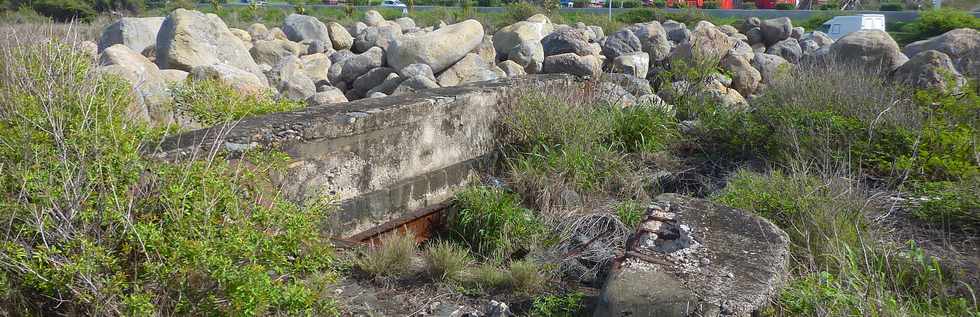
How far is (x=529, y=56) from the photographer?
39.7ft

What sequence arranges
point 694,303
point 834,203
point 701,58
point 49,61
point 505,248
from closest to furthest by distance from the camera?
point 694,303
point 49,61
point 834,203
point 505,248
point 701,58

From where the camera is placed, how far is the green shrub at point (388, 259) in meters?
4.42

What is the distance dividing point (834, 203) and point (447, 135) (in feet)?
8.28

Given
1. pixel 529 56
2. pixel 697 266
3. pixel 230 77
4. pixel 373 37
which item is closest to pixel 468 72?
pixel 529 56

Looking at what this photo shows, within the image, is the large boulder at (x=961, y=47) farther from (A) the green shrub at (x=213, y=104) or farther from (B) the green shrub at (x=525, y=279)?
(A) the green shrub at (x=213, y=104)

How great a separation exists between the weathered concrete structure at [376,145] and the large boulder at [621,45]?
22.6ft

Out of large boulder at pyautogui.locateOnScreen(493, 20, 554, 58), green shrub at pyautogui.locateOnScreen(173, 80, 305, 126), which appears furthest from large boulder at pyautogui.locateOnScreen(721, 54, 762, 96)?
green shrub at pyautogui.locateOnScreen(173, 80, 305, 126)

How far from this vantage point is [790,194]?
4.81 meters

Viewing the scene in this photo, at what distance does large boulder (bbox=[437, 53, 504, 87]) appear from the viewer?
1064cm

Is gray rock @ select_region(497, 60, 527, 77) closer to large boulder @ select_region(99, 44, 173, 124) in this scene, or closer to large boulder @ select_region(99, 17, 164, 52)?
large boulder @ select_region(99, 44, 173, 124)

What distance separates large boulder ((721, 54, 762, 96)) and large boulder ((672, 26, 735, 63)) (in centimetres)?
21

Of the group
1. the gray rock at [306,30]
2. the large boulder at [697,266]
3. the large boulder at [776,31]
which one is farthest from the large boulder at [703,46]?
the gray rock at [306,30]

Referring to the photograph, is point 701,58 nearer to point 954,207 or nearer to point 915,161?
point 915,161

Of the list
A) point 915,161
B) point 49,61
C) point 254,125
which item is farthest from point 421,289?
point 915,161
